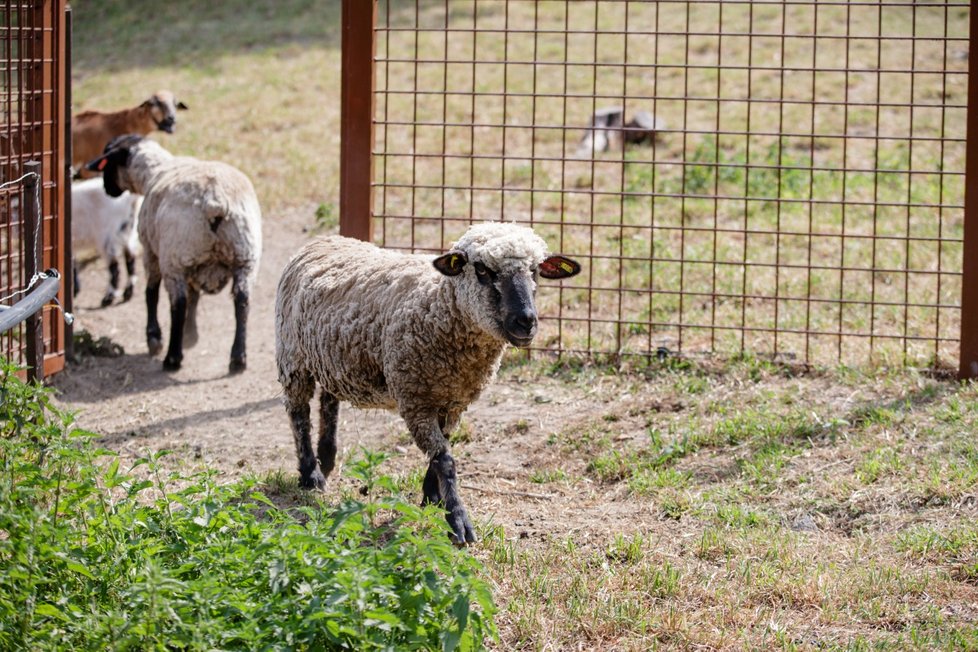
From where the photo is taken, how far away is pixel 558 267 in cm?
539

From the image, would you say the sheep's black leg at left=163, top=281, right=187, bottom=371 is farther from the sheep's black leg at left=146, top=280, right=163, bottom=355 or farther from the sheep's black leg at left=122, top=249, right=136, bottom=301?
the sheep's black leg at left=122, top=249, right=136, bottom=301

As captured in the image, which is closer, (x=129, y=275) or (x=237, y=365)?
(x=237, y=365)

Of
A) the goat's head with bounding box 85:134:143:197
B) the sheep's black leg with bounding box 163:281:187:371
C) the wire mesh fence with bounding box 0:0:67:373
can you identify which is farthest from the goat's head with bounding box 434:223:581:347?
the goat's head with bounding box 85:134:143:197

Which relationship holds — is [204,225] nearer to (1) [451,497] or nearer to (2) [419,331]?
(2) [419,331]

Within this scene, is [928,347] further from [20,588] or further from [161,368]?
[20,588]

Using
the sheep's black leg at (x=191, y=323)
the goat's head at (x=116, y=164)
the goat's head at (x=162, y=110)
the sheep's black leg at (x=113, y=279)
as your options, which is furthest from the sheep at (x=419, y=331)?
Result: the goat's head at (x=162, y=110)

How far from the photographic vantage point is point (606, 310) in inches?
343

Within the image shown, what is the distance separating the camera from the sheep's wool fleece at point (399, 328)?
17.1 feet

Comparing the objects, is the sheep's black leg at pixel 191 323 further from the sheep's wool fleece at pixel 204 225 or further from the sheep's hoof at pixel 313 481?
the sheep's hoof at pixel 313 481

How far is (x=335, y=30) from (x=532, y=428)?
12783 millimetres

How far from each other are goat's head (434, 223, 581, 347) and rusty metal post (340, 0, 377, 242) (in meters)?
2.55

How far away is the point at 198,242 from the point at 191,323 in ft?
2.52

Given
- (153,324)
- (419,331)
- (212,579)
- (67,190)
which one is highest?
(67,190)

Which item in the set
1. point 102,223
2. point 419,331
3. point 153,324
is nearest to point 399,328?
point 419,331
